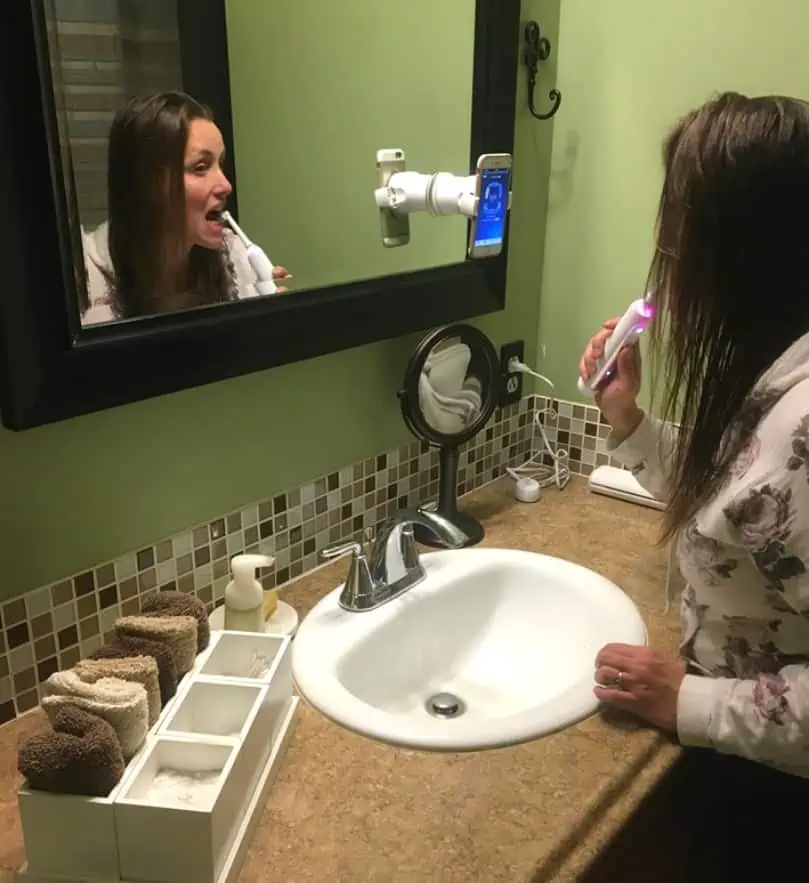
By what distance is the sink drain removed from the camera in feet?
3.94

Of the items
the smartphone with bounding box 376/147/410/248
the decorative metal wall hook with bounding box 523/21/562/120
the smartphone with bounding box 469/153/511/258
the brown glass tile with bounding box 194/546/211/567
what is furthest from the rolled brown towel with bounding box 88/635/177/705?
the decorative metal wall hook with bounding box 523/21/562/120

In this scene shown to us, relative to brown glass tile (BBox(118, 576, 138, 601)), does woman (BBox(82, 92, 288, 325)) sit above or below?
above

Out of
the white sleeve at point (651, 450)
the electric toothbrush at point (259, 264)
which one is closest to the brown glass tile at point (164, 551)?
the electric toothbrush at point (259, 264)

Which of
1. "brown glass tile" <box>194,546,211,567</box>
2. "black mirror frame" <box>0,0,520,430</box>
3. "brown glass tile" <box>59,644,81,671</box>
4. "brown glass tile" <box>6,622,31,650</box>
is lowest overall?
"brown glass tile" <box>59,644,81,671</box>

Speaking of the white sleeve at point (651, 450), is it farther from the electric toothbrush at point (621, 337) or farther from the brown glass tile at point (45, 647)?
the brown glass tile at point (45, 647)

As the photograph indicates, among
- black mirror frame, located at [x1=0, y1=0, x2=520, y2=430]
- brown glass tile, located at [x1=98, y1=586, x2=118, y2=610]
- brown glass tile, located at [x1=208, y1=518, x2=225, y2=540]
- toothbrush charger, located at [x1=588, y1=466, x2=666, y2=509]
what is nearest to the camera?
black mirror frame, located at [x1=0, y1=0, x2=520, y2=430]

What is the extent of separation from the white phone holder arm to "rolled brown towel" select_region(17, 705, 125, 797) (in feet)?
2.64

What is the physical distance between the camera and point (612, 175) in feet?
4.91

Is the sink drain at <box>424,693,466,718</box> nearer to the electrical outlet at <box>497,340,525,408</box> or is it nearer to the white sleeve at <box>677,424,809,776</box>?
the white sleeve at <box>677,424,809,776</box>

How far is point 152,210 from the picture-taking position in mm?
962

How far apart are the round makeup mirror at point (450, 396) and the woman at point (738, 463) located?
352 millimetres

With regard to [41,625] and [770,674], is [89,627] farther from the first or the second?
[770,674]

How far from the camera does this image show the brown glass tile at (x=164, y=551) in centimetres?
107

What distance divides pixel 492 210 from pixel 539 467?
0.48m
